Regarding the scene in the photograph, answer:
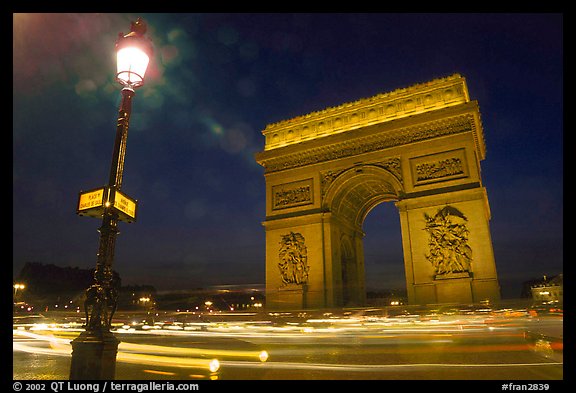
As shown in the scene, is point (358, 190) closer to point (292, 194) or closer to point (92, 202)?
point (292, 194)

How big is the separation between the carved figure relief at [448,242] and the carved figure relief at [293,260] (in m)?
6.67

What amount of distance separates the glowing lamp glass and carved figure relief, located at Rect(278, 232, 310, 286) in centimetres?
1735

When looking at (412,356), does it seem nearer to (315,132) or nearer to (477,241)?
(477,241)

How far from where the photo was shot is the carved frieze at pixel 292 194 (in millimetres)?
22562

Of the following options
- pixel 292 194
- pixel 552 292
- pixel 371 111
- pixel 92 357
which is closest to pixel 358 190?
pixel 292 194

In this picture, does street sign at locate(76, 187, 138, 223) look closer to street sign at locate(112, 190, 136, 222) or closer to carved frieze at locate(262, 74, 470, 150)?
street sign at locate(112, 190, 136, 222)

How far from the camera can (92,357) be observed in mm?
3652

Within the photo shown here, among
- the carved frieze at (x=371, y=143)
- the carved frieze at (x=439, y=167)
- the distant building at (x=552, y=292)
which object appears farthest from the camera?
the carved frieze at (x=371, y=143)

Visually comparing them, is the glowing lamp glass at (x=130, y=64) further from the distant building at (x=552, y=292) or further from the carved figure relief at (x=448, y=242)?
the carved figure relief at (x=448, y=242)

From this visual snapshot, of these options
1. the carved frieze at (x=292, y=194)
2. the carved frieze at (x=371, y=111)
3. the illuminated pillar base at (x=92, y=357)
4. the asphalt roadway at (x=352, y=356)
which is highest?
the carved frieze at (x=371, y=111)

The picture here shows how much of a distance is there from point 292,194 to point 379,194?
5.87 meters

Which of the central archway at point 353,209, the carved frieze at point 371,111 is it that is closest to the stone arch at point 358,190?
the central archway at point 353,209

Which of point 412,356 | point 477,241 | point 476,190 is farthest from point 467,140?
point 412,356

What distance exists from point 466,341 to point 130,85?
8.11 meters
